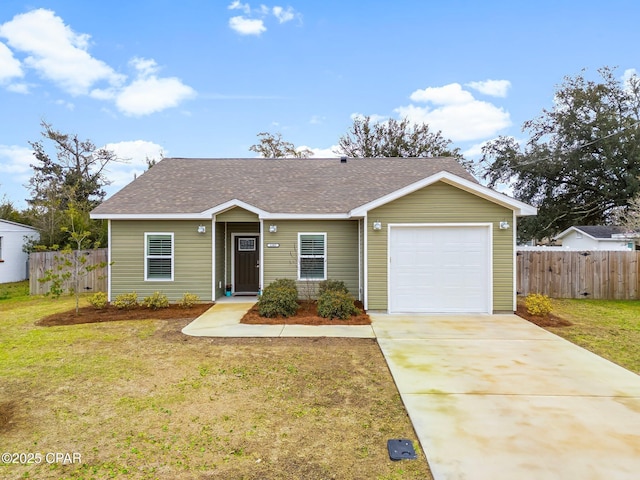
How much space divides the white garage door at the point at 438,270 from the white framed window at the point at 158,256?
256 inches

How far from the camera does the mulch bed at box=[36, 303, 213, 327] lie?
893 cm

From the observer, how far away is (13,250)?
58.5ft

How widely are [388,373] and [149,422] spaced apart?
313 centimetres

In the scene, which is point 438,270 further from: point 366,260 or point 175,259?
point 175,259

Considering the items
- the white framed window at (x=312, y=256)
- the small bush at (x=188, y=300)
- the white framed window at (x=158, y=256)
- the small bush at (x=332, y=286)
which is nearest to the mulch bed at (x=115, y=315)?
the small bush at (x=188, y=300)

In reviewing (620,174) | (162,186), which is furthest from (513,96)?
(162,186)

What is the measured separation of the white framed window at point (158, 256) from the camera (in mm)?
11141

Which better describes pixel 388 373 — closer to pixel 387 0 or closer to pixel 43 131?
pixel 387 0

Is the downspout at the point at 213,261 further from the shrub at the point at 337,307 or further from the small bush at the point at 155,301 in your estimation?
the shrub at the point at 337,307

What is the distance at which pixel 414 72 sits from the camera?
1708cm

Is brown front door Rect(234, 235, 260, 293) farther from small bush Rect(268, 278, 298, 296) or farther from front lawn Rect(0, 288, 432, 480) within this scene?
front lawn Rect(0, 288, 432, 480)

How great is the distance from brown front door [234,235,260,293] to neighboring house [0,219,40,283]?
495 inches

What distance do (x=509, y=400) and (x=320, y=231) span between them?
7.46m

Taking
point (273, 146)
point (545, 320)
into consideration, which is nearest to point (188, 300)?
point (545, 320)
